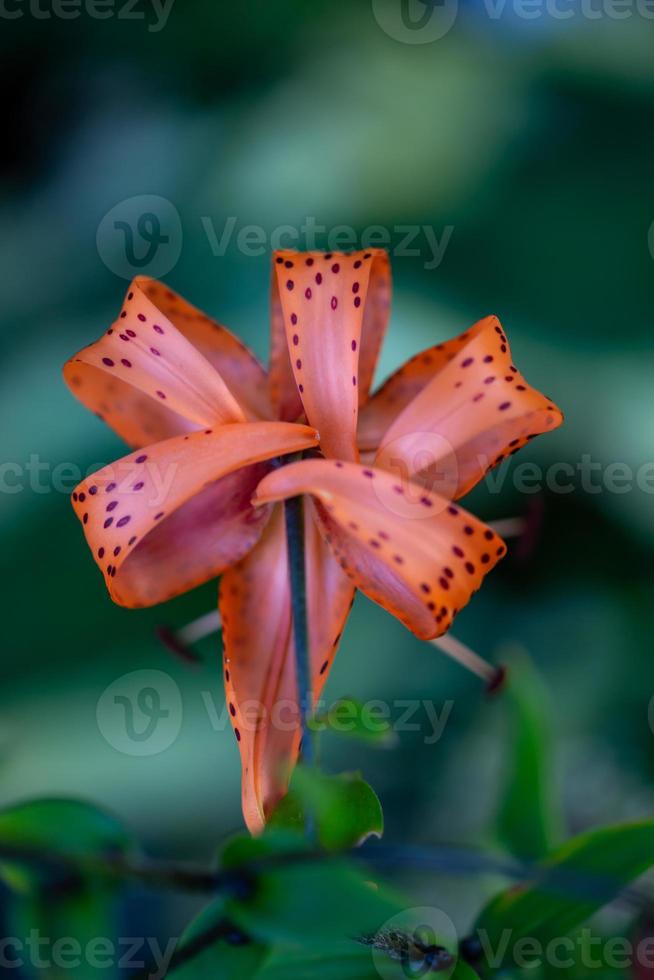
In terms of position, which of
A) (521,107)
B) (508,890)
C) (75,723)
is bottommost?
(75,723)

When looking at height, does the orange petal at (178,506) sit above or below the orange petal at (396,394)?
below

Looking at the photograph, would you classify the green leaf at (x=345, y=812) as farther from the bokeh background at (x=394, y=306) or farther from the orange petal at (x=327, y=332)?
the bokeh background at (x=394, y=306)

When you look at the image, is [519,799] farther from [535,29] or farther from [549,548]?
[535,29]

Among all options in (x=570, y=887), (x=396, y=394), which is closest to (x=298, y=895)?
(x=570, y=887)

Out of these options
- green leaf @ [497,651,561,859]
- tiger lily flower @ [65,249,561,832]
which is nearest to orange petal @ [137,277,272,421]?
tiger lily flower @ [65,249,561,832]

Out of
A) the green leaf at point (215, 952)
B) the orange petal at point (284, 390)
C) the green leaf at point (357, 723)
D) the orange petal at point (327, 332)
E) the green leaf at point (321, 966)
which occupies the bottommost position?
the green leaf at point (321, 966)

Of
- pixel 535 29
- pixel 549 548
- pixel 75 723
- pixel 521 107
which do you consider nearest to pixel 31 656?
pixel 75 723

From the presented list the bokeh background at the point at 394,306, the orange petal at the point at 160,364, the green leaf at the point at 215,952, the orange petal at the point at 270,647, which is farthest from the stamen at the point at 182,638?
the bokeh background at the point at 394,306
